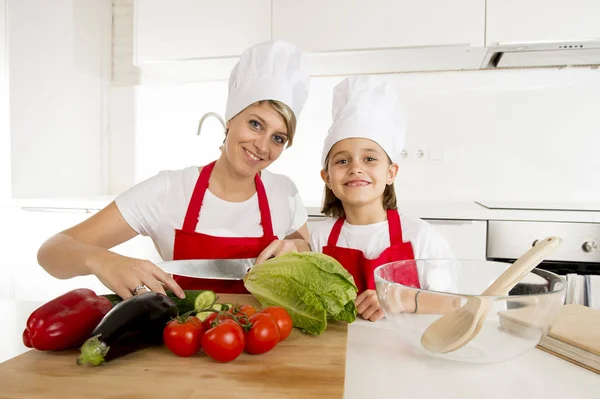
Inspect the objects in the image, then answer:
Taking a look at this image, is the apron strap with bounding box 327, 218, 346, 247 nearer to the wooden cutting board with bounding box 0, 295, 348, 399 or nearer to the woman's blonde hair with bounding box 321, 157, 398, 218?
the woman's blonde hair with bounding box 321, 157, 398, 218

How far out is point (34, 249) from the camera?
7.98ft

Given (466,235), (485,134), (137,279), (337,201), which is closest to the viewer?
(137,279)

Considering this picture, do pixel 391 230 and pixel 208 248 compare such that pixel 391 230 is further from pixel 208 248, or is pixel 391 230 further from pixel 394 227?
pixel 208 248

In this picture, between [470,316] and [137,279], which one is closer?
[470,316]

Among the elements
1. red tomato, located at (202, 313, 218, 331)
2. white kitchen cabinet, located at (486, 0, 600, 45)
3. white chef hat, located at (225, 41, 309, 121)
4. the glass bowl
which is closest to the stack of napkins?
the glass bowl

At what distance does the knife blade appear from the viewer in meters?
1.13

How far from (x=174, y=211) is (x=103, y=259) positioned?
47 centimetres

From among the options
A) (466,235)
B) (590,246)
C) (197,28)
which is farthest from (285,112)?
(590,246)

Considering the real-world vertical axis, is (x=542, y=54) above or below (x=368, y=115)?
above

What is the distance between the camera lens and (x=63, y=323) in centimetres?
67

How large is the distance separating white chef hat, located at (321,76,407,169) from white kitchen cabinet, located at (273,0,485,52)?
102cm

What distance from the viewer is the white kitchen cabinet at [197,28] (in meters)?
2.37

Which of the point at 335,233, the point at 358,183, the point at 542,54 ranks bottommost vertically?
the point at 335,233

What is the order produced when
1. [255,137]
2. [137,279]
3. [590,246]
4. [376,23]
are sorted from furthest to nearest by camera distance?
[376,23], [590,246], [255,137], [137,279]
